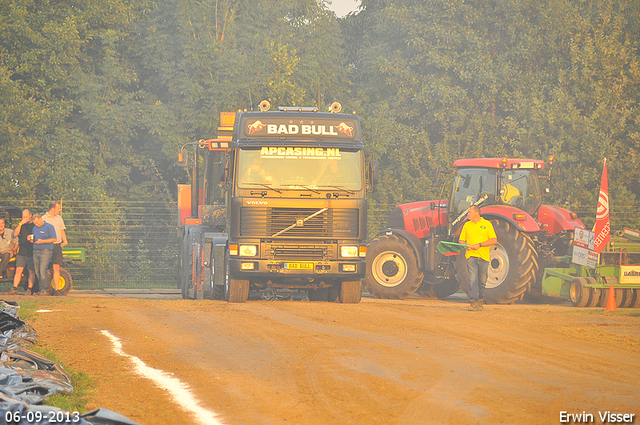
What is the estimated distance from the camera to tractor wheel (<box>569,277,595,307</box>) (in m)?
19.2

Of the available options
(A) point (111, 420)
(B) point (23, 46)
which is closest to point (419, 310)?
(A) point (111, 420)

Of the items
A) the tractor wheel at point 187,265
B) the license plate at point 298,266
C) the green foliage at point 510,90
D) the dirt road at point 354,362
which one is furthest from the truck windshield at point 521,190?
the green foliage at point 510,90

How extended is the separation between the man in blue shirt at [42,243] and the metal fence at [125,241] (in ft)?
35.4

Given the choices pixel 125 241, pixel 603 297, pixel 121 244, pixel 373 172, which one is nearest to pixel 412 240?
pixel 603 297

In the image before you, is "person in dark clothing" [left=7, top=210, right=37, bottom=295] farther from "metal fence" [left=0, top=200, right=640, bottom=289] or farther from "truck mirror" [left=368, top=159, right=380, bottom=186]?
"metal fence" [left=0, top=200, right=640, bottom=289]

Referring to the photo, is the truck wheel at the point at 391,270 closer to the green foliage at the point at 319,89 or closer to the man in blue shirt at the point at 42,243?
the man in blue shirt at the point at 42,243

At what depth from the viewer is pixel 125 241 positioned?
3180 centimetres

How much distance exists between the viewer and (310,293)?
19.8 m

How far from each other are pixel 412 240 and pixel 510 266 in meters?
2.92

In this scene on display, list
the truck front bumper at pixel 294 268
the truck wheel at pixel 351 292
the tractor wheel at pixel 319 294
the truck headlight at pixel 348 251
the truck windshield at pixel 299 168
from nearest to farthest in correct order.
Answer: the truck windshield at pixel 299 168, the truck front bumper at pixel 294 268, the truck headlight at pixel 348 251, the truck wheel at pixel 351 292, the tractor wheel at pixel 319 294

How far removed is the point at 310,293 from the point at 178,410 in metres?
12.3

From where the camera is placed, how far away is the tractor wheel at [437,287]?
2300cm

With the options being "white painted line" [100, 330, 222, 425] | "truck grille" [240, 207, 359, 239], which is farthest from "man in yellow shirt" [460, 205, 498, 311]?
"white painted line" [100, 330, 222, 425]

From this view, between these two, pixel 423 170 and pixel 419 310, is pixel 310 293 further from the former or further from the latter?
pixel 423 170
